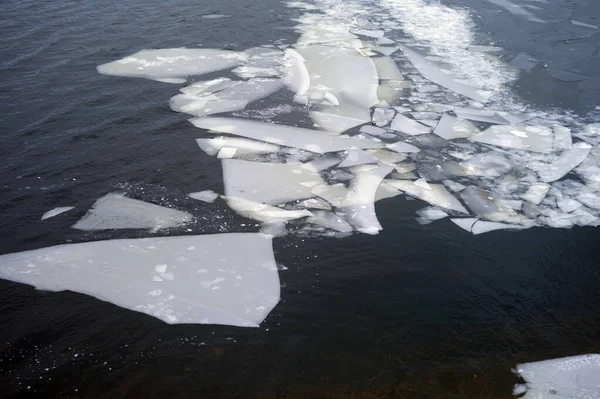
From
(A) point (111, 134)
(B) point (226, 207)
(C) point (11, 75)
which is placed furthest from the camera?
(C) point (11, 75)

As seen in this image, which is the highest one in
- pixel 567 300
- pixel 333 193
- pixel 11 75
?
pixel 11 75

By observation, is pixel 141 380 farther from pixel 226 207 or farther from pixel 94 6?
pixel 94 6

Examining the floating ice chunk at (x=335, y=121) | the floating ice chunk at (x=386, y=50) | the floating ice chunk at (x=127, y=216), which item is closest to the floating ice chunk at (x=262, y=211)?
the floating ice chunk at (x=127, y=216)

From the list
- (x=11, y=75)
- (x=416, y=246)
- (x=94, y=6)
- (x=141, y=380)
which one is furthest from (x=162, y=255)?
(x=94, y=6)

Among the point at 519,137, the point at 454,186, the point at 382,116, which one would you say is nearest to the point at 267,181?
the point at 454,186

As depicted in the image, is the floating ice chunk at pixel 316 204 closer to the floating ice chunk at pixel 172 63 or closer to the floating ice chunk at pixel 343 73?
the floating ice chunk at pixel 343 73

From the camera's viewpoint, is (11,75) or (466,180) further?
(11,75)

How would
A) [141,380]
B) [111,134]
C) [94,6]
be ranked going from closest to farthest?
[141,380] < [111,134] < [94,6]

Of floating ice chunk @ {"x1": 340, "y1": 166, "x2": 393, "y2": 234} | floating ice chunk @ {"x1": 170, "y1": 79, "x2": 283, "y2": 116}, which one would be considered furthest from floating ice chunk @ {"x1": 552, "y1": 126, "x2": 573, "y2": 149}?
floating ice chunk @ {"x1": 170, "y1": 79, "x2": 283, "y2": 116}
